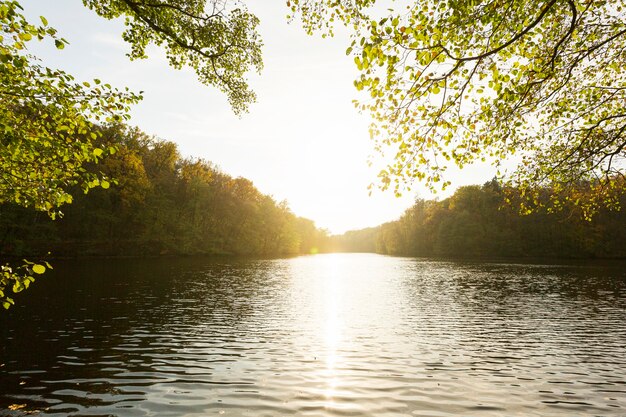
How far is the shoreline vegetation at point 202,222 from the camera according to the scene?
68625mm

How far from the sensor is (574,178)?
1355 cm

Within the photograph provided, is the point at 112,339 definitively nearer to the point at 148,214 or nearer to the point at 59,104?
the point at 59,104

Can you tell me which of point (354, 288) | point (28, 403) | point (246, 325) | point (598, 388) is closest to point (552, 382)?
point (598, 388)

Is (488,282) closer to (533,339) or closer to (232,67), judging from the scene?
(533,339)

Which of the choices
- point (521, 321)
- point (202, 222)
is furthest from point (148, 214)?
point (521, 321)

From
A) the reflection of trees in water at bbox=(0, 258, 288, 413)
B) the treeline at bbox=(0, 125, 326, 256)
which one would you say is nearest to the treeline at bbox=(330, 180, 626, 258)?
the treeline at bbox=(0, 125, 326, 256)

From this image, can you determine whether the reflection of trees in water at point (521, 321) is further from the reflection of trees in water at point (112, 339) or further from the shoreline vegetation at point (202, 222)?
the shoreline vegetation at point (202, 222)

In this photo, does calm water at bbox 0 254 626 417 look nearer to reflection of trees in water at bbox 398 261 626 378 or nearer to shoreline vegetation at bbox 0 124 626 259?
reflection of trees in water at bbox 398 261 626 378

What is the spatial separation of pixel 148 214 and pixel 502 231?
355 ft

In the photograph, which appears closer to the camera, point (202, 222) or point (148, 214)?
point (148, 214)

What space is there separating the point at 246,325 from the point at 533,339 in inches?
630

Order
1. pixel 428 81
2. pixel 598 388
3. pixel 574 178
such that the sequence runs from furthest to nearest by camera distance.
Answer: pixel 574 178
pixel 598 388
pixel 428 81

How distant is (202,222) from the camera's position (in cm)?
9888

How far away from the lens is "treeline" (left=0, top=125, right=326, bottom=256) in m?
63.0
